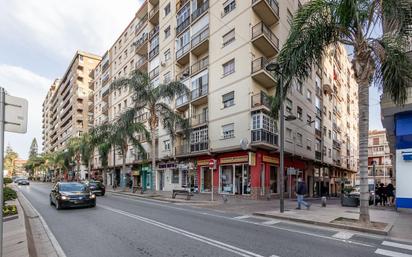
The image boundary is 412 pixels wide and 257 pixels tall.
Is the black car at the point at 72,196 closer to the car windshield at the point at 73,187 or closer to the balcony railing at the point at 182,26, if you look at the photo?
the car windshield at the point at 73,187

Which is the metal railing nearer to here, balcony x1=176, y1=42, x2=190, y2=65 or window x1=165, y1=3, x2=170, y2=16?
balcony x1=176, y1=42, x2=190, y2=65

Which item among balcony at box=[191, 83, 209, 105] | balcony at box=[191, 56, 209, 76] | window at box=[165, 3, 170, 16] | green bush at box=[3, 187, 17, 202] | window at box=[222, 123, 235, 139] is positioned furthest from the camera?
window at box=[165, 3, 170, 16]

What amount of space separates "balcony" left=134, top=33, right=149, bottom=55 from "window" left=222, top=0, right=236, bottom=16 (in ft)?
61.6

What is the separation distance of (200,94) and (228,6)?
8586 mm

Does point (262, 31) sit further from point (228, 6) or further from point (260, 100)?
point (260, 100)

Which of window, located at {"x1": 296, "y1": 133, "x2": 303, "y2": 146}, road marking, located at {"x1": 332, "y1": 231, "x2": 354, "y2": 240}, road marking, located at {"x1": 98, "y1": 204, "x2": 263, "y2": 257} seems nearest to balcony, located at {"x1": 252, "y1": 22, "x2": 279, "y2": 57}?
window, located at {"x1": 296, "y1": 133, "x2": 303, "y2": 146}

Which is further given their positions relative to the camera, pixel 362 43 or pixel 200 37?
pixel 200 37

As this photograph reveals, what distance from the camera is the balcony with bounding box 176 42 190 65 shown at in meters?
32.2

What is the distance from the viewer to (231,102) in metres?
26.3

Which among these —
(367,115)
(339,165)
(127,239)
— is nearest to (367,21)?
(367,115)

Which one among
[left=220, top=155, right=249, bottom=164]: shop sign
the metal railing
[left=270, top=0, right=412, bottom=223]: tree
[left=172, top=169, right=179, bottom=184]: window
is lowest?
[left=172, top=169, right=179, bottom=184]: window

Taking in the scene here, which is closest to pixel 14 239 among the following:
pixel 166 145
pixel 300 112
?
pixel 166 145

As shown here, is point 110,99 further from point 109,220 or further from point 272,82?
point 109,220

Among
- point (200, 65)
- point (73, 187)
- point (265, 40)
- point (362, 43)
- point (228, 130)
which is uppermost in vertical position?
point (265, 40)
